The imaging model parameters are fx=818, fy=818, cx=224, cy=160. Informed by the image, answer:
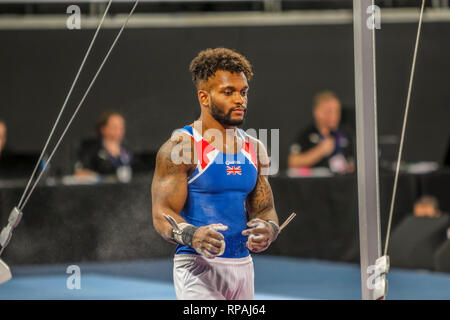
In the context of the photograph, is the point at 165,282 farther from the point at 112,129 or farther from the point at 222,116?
the point at 222,116

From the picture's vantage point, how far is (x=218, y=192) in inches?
139

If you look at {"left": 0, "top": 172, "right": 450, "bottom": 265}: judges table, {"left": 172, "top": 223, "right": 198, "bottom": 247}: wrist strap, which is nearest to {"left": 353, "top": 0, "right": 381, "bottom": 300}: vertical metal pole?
{"left": 172, "top": 223, "right": 198, "bottom": 247}: wrist strap

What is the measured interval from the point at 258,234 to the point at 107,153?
17.5ft

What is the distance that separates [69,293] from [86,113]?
6.06m

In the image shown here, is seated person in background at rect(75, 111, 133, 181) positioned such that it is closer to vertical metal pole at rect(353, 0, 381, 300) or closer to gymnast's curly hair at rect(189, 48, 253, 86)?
gymnast's curly hair at rect(189, 48, 253, 86)

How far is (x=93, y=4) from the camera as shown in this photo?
10328 mm

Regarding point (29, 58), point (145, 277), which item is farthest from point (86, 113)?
point (145, 277)

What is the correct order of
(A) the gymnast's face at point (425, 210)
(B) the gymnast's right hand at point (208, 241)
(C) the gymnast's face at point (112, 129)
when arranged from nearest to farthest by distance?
(B) the gymnast's right hand at point (208, 241) < (C) the gymnast's face at point (112, 129) < (A) the gymnast's face at point (425, 210)

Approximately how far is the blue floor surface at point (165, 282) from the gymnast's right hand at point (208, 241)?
1677 millimetres

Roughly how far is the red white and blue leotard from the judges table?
6.98 ft

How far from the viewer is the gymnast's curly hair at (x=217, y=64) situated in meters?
3.57

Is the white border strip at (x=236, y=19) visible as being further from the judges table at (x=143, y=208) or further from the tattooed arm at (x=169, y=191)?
the tattooed arm at (x=169, y=191)

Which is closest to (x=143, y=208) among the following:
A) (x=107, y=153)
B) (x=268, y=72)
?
(x=107, y=153)

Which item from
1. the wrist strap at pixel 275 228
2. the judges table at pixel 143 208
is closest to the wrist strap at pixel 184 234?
the wrist strap at pixel 275 228
